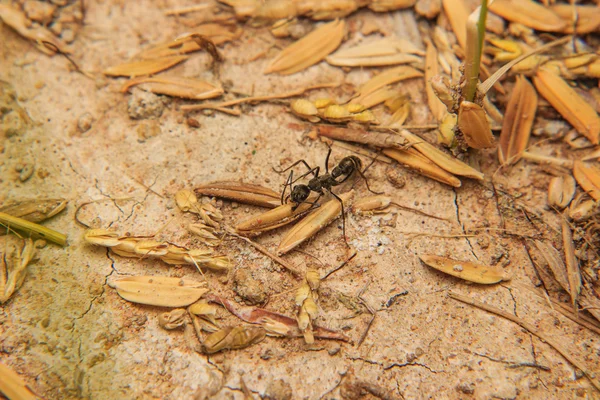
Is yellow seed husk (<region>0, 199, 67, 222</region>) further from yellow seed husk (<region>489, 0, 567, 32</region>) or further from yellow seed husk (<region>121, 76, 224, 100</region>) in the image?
yellow seed husk (<region>489, 0, 567, 32</region>)

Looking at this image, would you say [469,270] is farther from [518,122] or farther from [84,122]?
[84,122]

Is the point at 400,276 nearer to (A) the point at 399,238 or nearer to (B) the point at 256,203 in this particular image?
(A) the point at 399,238

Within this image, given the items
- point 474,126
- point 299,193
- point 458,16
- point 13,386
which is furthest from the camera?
point 458,16

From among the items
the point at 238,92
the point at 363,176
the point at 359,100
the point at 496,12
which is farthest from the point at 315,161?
the point at 496,12

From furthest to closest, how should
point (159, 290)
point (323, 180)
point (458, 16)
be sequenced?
point (458, 16), point (323, 180), point (159, 290)

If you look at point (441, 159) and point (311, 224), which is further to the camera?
point (441, 159)

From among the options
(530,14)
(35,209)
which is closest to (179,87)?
(35,209)
